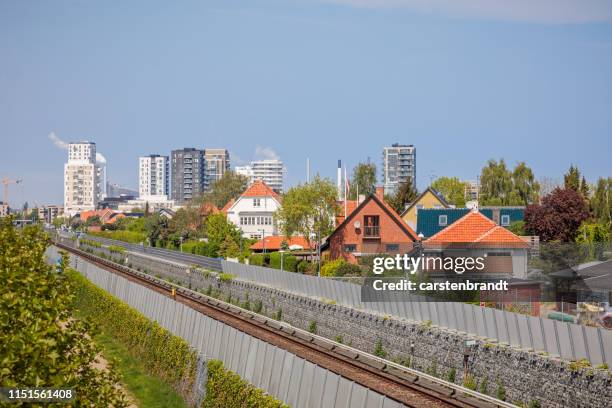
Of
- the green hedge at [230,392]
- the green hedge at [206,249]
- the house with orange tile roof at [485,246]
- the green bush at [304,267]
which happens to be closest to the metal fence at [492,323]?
the house with orange tile roof at [485,246]

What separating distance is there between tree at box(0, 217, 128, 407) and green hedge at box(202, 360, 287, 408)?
6.50 metres

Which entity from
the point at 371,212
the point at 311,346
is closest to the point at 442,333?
the point at 311,346

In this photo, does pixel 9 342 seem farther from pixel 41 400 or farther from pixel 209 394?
pixel 209 394

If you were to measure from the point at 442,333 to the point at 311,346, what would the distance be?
847 cm

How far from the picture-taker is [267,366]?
2102cm

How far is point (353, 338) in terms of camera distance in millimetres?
37031

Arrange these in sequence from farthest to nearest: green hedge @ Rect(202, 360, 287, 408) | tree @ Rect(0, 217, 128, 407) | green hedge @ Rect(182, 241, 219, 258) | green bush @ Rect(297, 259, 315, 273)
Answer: green hedge @ Rect(182, 241, 219, 258) < green bush @ Rect(297, 259, 315, 273) < green hedge @ Rect(202, 360, 287, 408) < tree @ Rect(0, 217, 128, 407)

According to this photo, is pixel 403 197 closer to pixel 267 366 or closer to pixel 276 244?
pixel 276 244

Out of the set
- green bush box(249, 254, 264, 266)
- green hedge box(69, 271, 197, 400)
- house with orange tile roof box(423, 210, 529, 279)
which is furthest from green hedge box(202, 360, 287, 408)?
green bush box(249, 254, 264, 266)

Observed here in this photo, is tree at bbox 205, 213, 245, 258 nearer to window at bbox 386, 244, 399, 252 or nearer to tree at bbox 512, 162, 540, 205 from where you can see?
window at bbox 386, 244, 399, 252

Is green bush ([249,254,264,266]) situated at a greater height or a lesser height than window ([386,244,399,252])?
lesser

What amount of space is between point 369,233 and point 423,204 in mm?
27841

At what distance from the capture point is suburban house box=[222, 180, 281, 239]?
114m

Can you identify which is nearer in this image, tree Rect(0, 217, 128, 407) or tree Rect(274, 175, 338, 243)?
tree Rect(0, 217, 128, 407)
